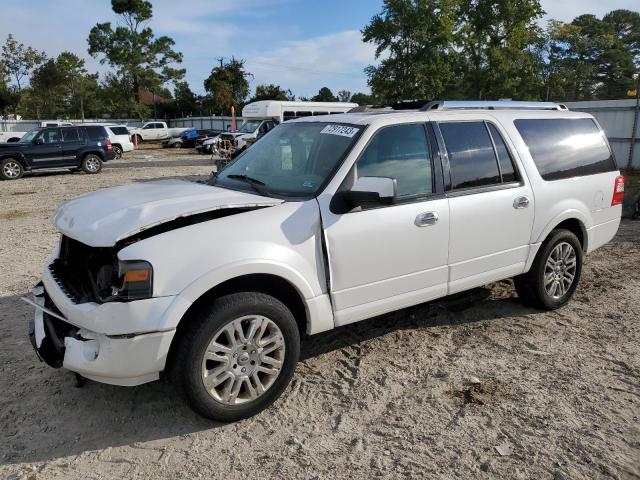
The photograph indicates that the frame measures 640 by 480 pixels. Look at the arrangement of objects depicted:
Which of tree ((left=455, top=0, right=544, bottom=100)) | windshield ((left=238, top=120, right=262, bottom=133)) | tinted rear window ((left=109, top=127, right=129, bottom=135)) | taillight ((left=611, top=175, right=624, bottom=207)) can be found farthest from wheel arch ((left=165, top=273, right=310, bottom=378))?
tinted rear window ((left=109, top=127, right=129, bottom=135))

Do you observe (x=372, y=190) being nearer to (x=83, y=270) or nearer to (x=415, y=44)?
(x=83, y=270)

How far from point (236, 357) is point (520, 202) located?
2755mm

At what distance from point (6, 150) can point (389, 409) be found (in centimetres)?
1781

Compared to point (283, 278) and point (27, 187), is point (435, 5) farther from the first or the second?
point (283, 278)

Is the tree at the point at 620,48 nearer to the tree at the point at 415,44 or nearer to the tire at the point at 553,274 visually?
the tree at the point at 415,44

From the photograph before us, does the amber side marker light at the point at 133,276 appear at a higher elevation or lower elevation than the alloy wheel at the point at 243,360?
higher

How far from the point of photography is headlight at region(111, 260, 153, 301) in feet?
9.41

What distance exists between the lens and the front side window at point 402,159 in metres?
3.80

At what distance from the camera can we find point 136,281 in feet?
9.41

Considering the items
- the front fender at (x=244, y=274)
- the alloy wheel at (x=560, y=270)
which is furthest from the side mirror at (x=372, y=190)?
the alloy wheel at (x=560, y=270)

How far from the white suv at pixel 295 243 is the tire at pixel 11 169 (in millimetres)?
15748

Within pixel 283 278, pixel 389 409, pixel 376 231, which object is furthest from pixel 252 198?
pixel 389 409

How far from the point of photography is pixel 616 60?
47000 millimetres

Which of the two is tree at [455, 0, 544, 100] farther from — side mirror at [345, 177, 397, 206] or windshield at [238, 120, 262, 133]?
side mirror at [345, 177, 397, 206]
